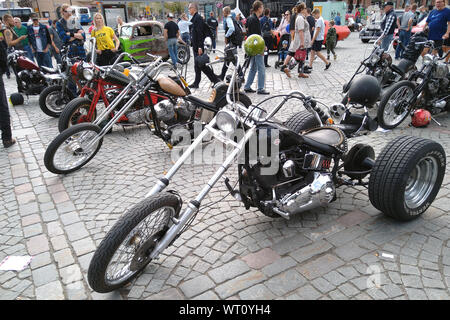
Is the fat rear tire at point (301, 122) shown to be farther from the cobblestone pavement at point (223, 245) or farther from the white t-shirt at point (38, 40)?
the white t-shirt at point (38, 40)

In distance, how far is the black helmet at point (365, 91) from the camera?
3719mm

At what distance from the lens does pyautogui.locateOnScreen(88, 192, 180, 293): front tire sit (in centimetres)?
241

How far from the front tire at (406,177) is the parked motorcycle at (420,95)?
8.46 ft

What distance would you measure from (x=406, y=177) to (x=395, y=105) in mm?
3397

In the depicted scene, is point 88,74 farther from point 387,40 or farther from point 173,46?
point 387,40

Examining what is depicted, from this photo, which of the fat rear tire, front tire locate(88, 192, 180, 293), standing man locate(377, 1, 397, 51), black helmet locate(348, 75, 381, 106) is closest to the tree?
standing man locate(377, 1, 397, 51)

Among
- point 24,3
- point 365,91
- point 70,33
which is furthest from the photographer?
point 24,3

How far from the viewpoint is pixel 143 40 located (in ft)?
43.7

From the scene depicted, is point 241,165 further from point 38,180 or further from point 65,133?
point 38,180

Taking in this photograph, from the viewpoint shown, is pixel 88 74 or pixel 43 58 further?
pixel 43 58

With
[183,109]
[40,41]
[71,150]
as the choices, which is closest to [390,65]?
[183,109]

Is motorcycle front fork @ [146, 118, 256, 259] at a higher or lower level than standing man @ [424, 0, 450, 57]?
lower

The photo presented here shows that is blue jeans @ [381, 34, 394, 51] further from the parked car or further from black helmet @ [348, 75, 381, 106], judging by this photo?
black helmet @ [348, 75, 381, 106]

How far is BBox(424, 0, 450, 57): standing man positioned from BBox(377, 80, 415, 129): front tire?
447 cm
